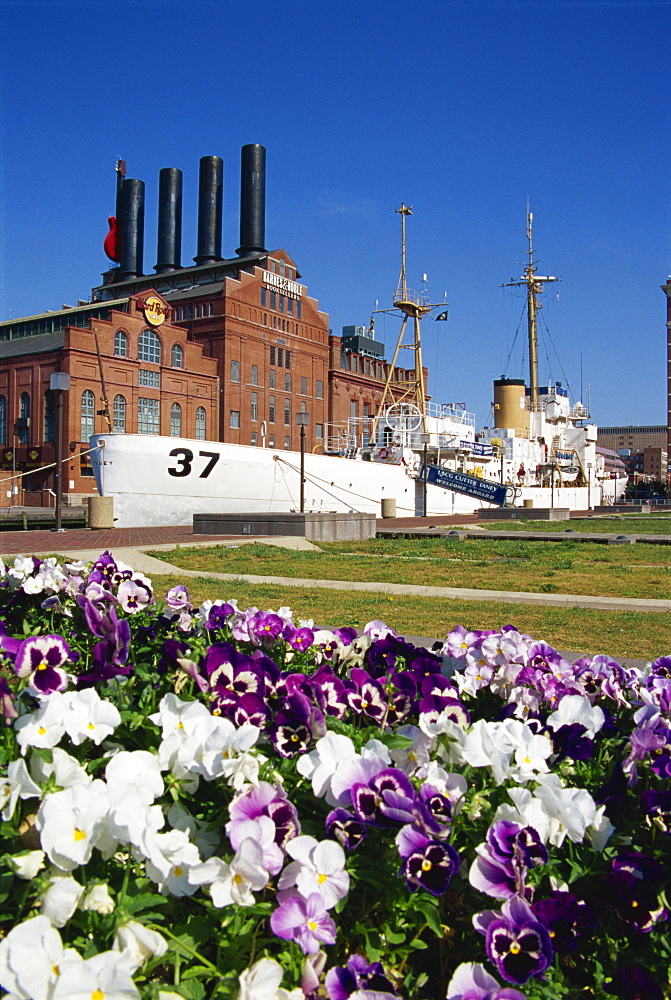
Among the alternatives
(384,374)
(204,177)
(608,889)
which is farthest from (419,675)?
(384,374)

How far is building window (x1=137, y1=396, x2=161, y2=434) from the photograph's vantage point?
6050 centimetres

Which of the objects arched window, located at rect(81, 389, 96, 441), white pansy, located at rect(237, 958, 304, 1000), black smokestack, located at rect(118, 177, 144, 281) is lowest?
white pansy, located at rect(237, 958, 304, 1000)

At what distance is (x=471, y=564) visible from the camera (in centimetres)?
1373

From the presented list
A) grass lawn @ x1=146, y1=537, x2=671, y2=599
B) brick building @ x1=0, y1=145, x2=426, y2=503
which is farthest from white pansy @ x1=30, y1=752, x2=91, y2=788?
brick building @ x1=0, y1=145, x2=426, y2=503

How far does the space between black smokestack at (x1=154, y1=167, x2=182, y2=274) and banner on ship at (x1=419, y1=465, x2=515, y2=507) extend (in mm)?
48178

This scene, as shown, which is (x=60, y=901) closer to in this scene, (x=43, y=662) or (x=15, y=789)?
(x=15, y=789)

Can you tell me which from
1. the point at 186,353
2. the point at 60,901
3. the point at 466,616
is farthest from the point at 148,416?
the point at 60,901

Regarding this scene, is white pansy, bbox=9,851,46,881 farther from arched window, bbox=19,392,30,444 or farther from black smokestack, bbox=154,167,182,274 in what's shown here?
black smokestack, bbox=154,167,182,274

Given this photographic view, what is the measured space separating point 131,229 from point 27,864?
8553 cm

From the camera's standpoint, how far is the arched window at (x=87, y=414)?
56.2m

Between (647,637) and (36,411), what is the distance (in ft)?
196

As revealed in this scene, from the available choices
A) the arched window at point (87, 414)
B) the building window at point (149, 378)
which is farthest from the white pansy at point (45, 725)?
the building window at point (149, 378)

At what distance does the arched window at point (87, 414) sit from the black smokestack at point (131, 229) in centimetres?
2836

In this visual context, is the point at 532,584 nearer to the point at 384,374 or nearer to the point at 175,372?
the point at 175,372
